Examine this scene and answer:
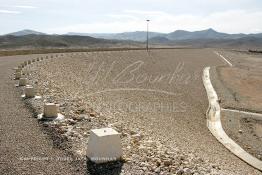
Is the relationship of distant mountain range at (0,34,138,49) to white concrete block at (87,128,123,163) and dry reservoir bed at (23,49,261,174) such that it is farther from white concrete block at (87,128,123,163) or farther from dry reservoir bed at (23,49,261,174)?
white concrete block at (87,128,123,163)

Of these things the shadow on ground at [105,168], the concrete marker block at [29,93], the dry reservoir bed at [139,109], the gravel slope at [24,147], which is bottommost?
the dry reservoir bed at [139,109]

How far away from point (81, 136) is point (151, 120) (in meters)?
11.9

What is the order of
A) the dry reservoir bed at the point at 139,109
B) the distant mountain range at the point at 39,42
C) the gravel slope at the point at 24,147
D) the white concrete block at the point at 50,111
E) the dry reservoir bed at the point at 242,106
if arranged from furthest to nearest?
1. the distant mountain range at the point at 39,42
2. the dry reservoir bed at the point at 242,106
3. the white concrete block at the point at 50,111
4. the dry reservoir bed at the point at 139,109
5. the gravel slope at the point at 24,147

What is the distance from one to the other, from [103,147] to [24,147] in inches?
88.6

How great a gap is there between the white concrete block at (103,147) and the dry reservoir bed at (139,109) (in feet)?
1.25

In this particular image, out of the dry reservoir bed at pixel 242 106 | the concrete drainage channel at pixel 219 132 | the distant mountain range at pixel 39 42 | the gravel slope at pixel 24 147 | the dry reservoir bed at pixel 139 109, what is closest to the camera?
the gravel slope at pixel 24 147

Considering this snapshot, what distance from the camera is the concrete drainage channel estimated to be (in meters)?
18.1

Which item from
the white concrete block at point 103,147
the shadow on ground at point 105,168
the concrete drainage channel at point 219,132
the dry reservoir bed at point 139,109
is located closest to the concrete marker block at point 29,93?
the dry reservoir bed at point 139,109

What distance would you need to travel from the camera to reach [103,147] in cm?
901

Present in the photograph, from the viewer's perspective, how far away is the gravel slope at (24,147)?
850 cm

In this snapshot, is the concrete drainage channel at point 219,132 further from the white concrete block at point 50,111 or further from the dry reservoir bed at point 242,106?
the white concrete block at point 50,111

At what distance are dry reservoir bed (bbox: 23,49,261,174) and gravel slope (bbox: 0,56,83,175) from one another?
0.58m

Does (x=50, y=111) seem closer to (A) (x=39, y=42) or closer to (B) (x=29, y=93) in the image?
(B) (x=29, y=93)

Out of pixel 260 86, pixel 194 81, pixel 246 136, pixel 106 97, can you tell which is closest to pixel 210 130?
pixel 246 136
